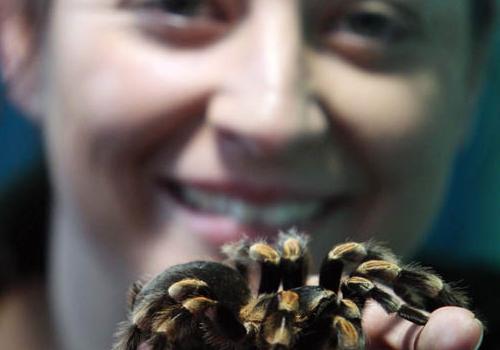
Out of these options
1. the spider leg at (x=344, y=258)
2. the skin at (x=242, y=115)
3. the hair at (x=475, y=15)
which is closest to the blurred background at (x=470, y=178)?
the hair at (x=475, y=15)

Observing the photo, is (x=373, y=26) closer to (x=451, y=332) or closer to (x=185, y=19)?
(x=185, y=19)

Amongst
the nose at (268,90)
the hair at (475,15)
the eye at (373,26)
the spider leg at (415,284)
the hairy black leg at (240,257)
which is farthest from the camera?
the hair at (475,15)

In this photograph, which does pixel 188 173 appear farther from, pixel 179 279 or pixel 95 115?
pixel 179 279

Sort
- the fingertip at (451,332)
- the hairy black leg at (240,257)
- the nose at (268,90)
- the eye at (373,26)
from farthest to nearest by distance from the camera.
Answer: the eye at (373,26), the nose at (268,90), the hairy black leg at (240,257), the fingertip at (451,332)

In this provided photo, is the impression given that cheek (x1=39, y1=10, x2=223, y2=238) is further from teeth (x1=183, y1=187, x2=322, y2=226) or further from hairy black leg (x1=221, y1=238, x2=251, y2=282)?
hairy black leg (x1=221, y1=238, x2=251, y2=282)

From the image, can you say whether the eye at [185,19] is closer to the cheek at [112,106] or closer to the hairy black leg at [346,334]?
the cheek at [112,106]
